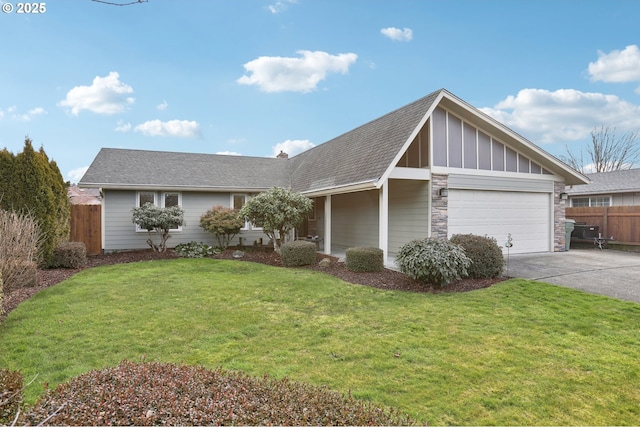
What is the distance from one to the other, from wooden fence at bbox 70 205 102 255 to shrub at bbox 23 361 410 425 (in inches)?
519

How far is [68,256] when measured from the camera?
419 inches

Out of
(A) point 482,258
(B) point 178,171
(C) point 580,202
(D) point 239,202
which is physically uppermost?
(B) point 178,171

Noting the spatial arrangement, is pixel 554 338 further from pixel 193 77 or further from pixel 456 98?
pixel 193 77

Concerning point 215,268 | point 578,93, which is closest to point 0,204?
point 215,268

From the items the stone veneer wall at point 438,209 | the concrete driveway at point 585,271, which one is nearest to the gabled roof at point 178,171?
the stone veneer wall at point 438,209

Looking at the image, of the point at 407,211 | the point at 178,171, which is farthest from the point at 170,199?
the point at 407,211

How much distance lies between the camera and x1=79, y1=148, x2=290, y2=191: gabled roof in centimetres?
1377

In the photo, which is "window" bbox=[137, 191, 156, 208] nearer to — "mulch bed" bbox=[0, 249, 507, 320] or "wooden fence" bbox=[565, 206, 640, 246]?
Answer: "mulch bed" bbox=[0, 249, 507, 320]

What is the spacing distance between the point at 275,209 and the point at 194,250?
3.86 m

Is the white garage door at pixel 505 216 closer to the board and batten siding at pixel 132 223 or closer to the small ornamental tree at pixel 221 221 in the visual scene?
the small ornamental tree at pixel 221 221

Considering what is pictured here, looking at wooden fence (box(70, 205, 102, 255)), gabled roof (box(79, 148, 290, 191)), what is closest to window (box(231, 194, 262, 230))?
gabled roof (box(79, 148, 290, 191))

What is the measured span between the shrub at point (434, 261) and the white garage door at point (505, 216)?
3.72 metres

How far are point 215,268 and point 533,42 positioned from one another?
13.6 metres

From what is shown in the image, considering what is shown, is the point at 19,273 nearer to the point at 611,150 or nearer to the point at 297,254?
the point at 297,254
